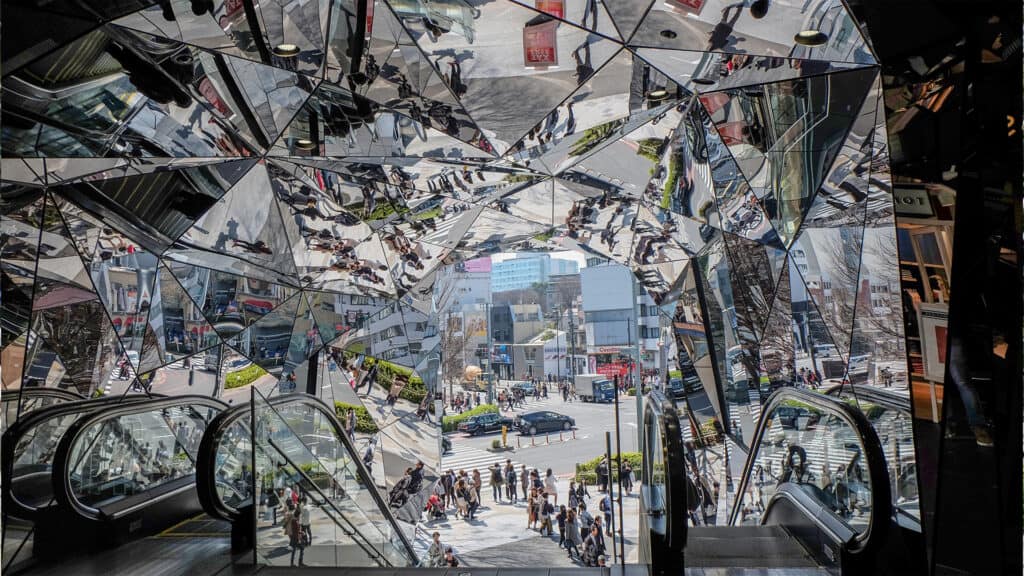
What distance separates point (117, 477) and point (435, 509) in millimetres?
9833

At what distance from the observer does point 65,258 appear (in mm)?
7508

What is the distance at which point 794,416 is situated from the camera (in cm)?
654

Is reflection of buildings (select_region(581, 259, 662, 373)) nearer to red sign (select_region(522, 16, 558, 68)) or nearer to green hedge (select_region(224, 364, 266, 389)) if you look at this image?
green hedge (select_region(224, 364, 266, 389))

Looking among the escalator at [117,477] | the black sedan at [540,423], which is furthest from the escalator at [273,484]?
the black sedan at [540,423]

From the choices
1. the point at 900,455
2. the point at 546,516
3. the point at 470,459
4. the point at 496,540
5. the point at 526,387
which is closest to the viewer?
the point at 900,455

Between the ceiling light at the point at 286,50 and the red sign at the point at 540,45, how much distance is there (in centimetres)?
171

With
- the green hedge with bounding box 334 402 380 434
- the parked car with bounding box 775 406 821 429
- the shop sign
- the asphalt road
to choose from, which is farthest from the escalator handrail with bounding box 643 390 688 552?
the asphalt road

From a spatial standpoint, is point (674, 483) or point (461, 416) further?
point (461, 416)

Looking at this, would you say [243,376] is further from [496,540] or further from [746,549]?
[746,549]

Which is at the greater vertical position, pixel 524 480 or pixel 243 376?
pixel 243 376

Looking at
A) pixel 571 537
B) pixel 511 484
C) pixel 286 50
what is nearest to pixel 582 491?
pixel 511 484

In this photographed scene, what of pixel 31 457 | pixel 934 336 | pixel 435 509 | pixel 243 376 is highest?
pixel 934 336

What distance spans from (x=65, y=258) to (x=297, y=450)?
3677 millimetres

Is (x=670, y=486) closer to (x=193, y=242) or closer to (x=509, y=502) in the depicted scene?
(x=193, y=242)
